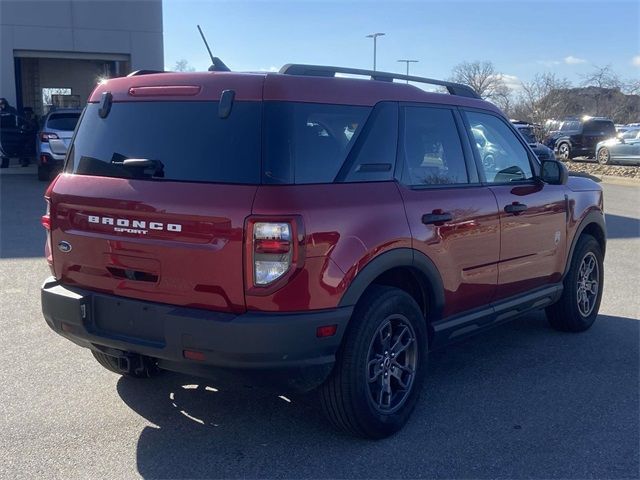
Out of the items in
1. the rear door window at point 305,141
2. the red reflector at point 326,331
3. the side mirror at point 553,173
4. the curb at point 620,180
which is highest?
the rear door window at point 305,141

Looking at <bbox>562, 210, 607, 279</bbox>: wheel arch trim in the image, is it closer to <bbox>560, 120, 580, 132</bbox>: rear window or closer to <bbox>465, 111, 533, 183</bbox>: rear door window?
<bbox>465, 111, 533, 183</bbox>: rear door window

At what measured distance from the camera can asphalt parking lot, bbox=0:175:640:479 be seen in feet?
12.2

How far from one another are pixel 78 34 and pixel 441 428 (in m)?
20.9

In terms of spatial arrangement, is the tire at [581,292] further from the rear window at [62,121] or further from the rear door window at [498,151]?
the rear window at [62,121]

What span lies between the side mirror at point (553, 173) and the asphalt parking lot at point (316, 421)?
53.5 inches

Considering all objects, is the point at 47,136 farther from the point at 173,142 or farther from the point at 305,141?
the point at 305,141

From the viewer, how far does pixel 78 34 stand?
72.1 ft

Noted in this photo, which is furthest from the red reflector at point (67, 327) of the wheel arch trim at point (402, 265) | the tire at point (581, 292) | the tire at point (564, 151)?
the tire at point (564, 151)

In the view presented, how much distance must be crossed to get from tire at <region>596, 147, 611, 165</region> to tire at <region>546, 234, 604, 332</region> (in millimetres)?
21377

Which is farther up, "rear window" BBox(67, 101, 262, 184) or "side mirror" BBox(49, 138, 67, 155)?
"rear window" BBox(67, 101, 262, 184)

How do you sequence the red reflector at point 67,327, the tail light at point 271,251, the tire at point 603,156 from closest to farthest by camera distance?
the tail light at point 271,251
the red reflector at point 67,327
the tire at point 603,156

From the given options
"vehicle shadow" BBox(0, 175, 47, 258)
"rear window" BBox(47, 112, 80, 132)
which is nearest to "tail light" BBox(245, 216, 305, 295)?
"vehicle shadow" BBox(0, 175, 47, 258)

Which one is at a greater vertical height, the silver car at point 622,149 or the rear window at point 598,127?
the rear window at point 598,127

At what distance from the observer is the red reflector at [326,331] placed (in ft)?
11.6
